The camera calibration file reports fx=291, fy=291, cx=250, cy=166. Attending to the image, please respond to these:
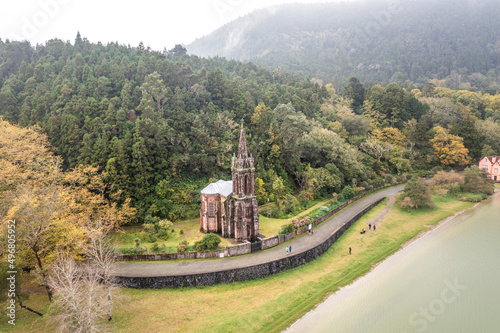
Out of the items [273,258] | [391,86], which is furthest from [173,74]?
[391,86]

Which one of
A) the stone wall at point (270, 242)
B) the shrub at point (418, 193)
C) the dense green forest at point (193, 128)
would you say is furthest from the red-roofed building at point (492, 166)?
the stone wall at point (270, 242)

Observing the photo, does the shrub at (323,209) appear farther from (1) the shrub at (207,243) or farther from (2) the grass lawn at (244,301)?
(1) the shrub at (207,243)

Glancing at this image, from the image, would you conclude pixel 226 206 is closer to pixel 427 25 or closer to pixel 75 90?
pixel 75 90

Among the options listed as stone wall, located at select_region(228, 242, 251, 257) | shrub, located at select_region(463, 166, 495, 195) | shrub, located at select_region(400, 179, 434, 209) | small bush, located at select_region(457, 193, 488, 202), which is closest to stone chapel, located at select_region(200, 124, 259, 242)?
stone wall, located at select_region(228, 242, 251, 257)

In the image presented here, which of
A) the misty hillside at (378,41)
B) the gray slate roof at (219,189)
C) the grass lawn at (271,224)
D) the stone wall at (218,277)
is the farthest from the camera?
the misty hillside at (378,41)

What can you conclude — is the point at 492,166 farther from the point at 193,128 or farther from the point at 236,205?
the point at 193,128

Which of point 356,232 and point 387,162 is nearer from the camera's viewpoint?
point 356,232

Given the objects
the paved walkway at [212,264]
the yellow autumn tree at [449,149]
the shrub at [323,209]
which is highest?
the yellow autumn tree at [449,149]
